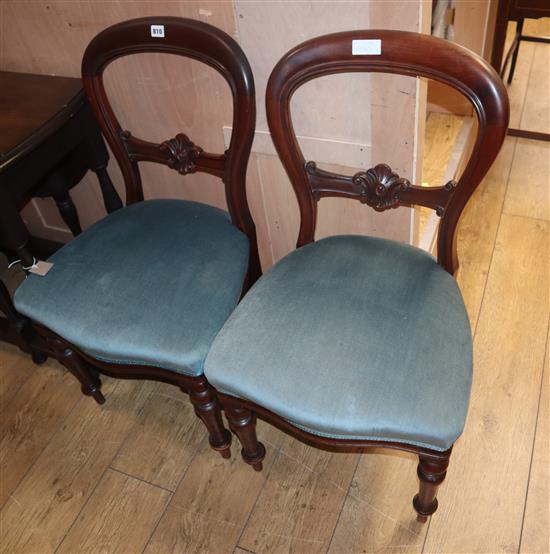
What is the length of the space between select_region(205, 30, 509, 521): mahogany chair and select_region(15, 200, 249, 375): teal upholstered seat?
7cm

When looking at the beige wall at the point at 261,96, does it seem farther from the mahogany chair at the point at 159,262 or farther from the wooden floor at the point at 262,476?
the wooden floor at the point at 262,476

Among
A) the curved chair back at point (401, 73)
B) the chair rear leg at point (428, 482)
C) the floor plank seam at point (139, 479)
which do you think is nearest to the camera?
the curved chair back at point (401, 73)

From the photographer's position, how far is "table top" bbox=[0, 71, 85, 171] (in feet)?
3.97

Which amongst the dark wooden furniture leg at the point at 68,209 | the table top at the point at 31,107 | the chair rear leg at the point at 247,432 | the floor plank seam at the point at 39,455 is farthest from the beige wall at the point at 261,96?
the floor plank seam at the point at 39,455

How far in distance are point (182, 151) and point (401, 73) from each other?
53cm

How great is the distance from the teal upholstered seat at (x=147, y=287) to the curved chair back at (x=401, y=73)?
8.9 inches

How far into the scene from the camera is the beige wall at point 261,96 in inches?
42.9

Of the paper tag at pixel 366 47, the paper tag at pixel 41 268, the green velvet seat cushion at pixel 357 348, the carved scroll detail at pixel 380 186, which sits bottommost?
the green velvet seat cushion at pixel 357 348

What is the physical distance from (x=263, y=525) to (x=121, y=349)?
533mm

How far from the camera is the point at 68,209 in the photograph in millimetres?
1688

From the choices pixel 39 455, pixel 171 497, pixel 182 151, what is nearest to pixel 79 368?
pixel 39 455

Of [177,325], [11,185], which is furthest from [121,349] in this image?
[11,185]

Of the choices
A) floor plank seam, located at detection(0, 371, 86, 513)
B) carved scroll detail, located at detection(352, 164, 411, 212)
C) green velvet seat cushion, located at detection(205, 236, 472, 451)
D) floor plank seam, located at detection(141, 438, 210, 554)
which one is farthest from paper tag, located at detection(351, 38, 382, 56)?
floor plank seam, located at detection(0, 371, 86, 513)

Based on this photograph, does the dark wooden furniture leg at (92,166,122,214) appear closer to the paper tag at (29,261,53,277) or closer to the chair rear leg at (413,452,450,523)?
the paper tag at (29,261,53,277)
